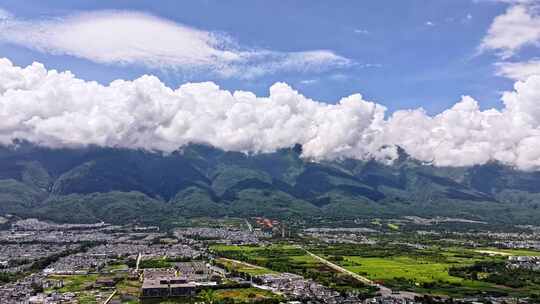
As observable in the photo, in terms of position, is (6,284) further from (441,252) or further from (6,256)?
(441,252)

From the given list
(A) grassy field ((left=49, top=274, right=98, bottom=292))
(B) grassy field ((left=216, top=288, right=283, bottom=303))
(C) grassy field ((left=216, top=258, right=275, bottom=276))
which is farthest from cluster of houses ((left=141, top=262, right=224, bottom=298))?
(A) grassy field ((left=49, top=274, right=98, bottom=292))

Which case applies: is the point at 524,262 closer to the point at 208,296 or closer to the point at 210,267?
the point at 210,267

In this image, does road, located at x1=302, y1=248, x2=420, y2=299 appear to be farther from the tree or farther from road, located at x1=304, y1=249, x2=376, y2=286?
the tree

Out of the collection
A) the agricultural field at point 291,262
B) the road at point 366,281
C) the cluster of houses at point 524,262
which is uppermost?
the cluster of houses at point 524,262

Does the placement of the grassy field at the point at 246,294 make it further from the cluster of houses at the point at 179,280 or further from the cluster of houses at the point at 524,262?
the cluster of houses at the point at 524,262

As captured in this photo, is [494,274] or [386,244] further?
[386,244]

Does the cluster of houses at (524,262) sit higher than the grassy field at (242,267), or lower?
higher

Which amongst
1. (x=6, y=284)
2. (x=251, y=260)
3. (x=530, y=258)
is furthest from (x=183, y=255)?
(x=530, y=258)

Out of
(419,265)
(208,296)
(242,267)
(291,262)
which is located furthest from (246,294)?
(419,265)

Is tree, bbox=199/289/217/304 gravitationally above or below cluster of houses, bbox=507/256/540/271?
below

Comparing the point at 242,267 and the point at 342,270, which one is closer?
the point at 342,270

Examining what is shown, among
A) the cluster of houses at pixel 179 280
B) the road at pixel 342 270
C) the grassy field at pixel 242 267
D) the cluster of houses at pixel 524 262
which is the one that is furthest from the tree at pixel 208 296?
the cluster of houses at pixel 524 262
